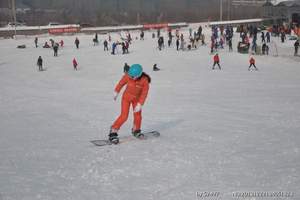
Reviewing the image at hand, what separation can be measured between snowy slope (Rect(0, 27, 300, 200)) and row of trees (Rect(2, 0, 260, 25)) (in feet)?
200

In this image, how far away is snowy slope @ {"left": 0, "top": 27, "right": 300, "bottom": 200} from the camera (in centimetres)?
507

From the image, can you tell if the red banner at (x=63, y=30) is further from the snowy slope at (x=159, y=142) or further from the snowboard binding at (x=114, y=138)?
the snowboard binding at (x=114, y=138)

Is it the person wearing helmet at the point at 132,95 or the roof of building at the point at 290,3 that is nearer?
the person wearing helmet at the point at 132,95

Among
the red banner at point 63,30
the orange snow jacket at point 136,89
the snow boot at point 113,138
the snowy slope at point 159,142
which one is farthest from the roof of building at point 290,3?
the snow boot at point 113,138

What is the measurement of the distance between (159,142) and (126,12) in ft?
323

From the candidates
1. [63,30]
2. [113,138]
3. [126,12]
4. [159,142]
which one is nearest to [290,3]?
[63,30]

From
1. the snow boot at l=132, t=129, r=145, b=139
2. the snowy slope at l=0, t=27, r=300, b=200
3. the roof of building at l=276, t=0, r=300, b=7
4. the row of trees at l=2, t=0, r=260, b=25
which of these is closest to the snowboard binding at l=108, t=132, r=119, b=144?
the snowy slope at l=0, t=27, r=300, b=200

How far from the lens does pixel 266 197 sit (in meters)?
4.64

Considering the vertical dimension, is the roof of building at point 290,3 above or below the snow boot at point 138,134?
above

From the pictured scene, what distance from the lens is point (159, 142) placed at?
23.5 ft

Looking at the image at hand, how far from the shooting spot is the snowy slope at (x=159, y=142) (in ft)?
16.6

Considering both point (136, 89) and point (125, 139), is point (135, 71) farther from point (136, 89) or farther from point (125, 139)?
point (125, 139)

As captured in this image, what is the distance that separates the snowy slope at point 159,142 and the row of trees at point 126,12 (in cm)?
6109

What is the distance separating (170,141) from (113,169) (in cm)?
176
